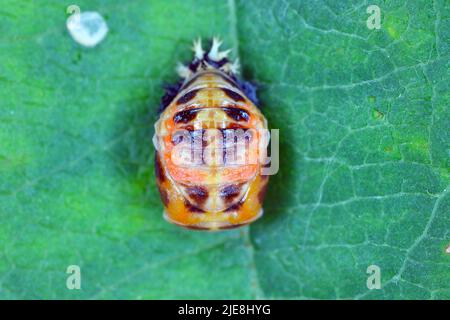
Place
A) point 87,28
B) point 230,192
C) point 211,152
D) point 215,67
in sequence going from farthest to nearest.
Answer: point 215,67 → point 87,28 → point 230,192 → point 211,152

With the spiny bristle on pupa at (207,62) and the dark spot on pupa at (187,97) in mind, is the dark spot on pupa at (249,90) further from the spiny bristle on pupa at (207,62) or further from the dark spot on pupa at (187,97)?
the dark spot on pupa at (187,97)

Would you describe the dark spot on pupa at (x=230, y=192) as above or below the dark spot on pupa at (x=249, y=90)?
below

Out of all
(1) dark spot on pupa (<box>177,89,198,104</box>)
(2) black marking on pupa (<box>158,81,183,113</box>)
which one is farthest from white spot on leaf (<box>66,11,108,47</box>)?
(1) dark spot on pupa (<box>177,89,198,104</box>)

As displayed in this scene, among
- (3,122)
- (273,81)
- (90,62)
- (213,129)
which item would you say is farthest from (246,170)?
(3,122)

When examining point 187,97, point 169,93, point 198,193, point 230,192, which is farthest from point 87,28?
point 230,192

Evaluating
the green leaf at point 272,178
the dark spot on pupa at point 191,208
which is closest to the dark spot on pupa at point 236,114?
the green leaf at point 272,178

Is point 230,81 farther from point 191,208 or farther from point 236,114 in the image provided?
point 191,208
